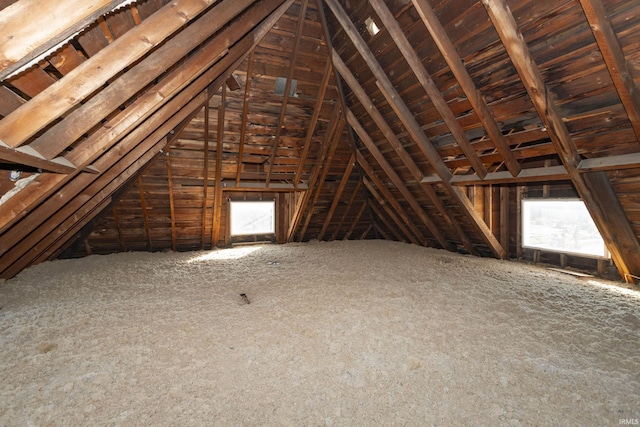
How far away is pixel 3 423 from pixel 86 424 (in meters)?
0.42

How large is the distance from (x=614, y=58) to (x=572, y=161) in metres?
1.15

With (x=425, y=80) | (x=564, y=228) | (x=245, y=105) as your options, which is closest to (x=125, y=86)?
(x=245, y=105)

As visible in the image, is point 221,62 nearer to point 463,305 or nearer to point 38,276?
point 463,305

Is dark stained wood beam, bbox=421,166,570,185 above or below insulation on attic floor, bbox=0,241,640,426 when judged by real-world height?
above

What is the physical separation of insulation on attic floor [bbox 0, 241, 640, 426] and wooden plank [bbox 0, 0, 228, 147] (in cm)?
150

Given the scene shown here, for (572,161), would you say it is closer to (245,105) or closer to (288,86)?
(288,86)

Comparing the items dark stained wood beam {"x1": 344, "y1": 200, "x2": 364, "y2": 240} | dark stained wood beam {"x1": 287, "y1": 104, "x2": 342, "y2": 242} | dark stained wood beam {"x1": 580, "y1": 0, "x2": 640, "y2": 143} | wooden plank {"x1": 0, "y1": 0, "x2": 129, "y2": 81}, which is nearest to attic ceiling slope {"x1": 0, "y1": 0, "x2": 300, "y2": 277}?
wooden plank {"x1": 0, "y1": 0, "x2": 129, "y2": 81}

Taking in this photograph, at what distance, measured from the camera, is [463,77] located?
290 centimetres

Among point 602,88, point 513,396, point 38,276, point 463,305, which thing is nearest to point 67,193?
point 38,276

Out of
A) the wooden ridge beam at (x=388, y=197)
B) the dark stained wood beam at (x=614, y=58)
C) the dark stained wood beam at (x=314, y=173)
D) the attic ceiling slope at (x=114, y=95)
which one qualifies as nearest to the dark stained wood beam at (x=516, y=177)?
the dark stained wood beam at (x=614, y=58)

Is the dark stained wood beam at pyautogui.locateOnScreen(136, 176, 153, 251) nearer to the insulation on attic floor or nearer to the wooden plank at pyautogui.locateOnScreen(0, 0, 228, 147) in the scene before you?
the insulation on attic floor

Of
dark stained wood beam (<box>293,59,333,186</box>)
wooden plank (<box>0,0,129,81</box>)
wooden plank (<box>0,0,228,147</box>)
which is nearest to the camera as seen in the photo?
wooden plank (<box>0,0,129,81</box>)

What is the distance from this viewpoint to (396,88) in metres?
3.72

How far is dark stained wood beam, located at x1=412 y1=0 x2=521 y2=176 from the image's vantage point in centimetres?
265
